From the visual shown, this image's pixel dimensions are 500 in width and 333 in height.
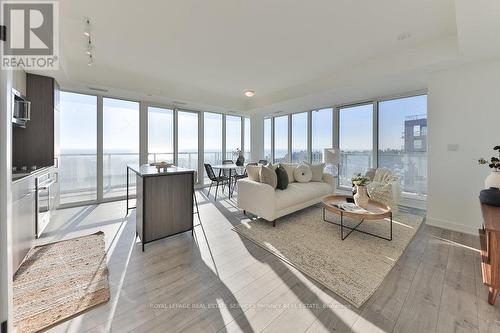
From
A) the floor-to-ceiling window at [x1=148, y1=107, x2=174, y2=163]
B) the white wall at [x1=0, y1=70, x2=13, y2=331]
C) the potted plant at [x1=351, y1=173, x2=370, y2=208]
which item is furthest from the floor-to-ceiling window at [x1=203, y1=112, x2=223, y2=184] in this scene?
the white wall at [x1=0, y1=70, x2=13, y2=331]

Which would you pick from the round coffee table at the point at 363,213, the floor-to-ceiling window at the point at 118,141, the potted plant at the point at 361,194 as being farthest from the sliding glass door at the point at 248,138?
the potted plant at the point at 361,194

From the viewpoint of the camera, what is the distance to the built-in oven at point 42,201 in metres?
2.54

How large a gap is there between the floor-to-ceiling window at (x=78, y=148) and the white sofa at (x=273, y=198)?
3.45 metres

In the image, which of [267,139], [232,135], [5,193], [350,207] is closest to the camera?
[5,193]

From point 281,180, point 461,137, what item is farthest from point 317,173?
point 461,137

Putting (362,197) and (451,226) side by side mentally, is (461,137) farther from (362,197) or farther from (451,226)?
(362,197)

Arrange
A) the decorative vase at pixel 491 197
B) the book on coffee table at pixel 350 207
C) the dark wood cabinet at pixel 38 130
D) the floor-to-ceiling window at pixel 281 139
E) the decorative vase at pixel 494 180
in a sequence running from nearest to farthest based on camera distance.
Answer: the decorative vase at pixel 491 197, the decorative vase at pixel 494 180, the book on coffee table at pixel 350 207, the dark wood cabinet at pixel 38 130, the floor-to-ceiling window at pixel 281 139

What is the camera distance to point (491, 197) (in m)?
2.04

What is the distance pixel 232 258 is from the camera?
2.27 m

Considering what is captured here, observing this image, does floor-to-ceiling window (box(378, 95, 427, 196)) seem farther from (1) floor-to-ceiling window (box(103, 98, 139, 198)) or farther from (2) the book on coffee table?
(1) floor-to-ceiling window (box(103, 98, 139, 198))

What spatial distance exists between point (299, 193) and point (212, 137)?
390cm

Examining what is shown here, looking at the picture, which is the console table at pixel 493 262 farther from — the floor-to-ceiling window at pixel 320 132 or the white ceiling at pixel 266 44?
the floor-to-ceiling window at pixel 320 132

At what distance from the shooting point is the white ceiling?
214cm

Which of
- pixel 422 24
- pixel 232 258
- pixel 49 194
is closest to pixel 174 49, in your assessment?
pixel 49 194
